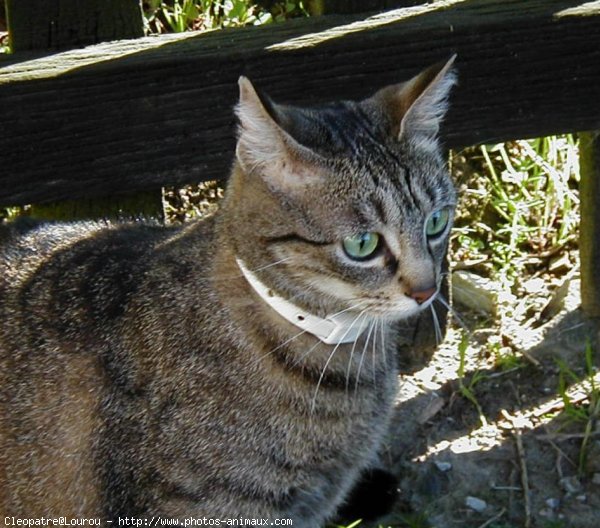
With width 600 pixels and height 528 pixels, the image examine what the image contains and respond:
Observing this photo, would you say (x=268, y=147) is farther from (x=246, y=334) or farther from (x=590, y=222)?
(x=590, y=222)

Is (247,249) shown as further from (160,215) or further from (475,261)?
(475,261)

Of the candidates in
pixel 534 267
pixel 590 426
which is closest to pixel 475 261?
pixel 534 267

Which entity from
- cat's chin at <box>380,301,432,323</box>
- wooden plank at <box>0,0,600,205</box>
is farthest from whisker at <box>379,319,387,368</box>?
wooden plank at <box>0,0,600,205</box>

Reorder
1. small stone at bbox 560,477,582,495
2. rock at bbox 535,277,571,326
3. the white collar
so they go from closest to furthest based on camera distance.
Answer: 1. the white collar
2. small stone at bbox 560,477,582,495
3. rock at bbox 535,277,571,326

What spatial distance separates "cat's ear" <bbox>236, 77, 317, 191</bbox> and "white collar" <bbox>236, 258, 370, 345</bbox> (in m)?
0.23

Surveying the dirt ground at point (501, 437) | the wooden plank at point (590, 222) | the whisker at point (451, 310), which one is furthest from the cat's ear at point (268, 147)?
the wooden plank at point (590, 222)

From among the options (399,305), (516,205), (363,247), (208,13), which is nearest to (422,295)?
(399,305)

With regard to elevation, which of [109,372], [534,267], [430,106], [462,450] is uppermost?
[430,106]

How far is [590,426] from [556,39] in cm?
105

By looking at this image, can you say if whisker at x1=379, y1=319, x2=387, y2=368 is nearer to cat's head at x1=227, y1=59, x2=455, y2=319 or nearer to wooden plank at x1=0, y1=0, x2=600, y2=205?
cat's head at x1=227, y1=59, x2=455, y2=319

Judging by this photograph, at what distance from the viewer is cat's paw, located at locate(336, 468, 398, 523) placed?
3045mm

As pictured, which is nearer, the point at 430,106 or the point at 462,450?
the point at 430,106

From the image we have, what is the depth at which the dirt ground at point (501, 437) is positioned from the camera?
314 cm

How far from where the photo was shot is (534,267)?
3.88 meters
